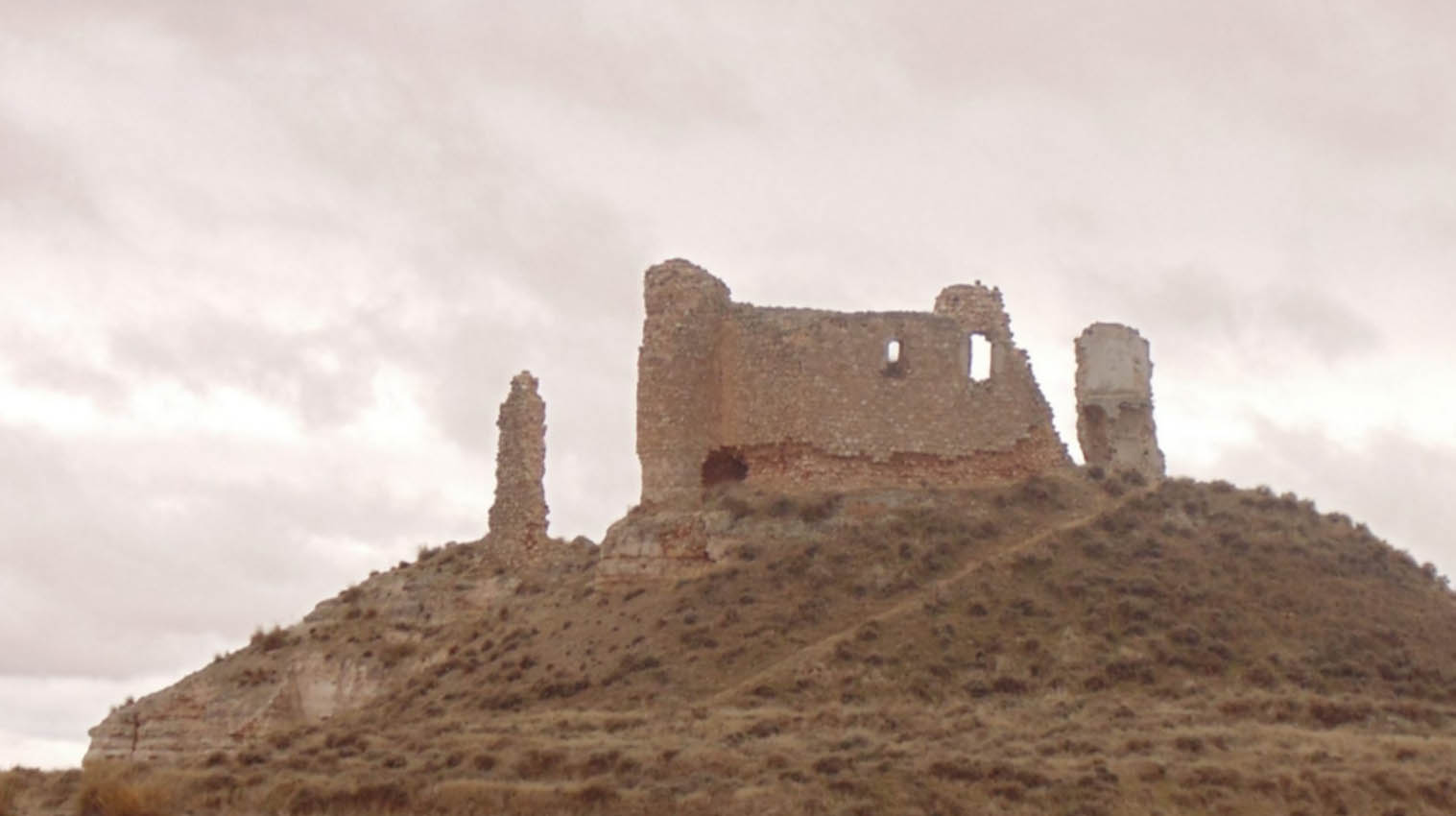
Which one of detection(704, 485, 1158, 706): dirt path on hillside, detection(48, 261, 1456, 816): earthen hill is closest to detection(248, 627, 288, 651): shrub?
detection(48, 261, 1456, 816): earthen hill

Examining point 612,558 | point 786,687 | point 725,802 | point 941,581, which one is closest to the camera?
point 725,802

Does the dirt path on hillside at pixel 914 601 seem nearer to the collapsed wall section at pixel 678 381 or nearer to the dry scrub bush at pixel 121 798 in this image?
the collapsed wall section at pixel 678 381

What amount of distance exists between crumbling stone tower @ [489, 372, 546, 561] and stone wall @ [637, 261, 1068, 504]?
109 inches

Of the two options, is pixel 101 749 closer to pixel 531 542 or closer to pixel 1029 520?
pixel 531 542

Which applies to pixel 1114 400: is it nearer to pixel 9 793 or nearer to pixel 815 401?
pixel 815 401

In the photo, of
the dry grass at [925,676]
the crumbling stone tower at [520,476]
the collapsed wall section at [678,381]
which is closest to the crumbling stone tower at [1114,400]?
the dry grass at [925,676]

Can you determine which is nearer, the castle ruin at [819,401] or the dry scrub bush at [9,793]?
the dry scrub bush at [9,793]

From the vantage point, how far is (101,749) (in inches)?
1314

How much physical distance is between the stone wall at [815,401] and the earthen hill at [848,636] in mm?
62

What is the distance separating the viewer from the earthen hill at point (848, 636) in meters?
21.4

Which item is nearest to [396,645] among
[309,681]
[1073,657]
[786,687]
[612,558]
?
[309,681]

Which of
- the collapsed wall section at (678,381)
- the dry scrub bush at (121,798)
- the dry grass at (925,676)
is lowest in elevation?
the dry scrub bush at (121,798)

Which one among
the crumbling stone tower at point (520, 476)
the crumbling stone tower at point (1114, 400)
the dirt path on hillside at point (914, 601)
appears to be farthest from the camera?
the crumbling stone tower at point (1114, 400)

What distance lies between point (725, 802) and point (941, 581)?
10190 millimetres
